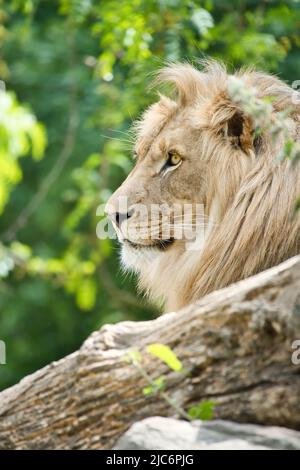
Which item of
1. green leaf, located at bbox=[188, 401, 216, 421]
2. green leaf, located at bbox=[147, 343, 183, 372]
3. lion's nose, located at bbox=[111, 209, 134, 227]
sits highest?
lion's nose, located at bbox=[111, 209, 134, 227]

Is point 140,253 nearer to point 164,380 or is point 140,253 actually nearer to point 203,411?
point 164,380

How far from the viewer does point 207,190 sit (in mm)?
4102

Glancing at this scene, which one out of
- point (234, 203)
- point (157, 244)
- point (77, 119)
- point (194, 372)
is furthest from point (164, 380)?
point (77, 119)

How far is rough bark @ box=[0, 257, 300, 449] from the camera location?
2943mm

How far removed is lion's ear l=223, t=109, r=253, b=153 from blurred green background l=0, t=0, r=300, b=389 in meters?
1.06

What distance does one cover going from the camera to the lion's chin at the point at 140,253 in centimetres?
421

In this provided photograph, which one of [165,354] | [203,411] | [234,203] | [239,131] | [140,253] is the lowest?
[203,411]

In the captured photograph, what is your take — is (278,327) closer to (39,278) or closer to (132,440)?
(132,440)

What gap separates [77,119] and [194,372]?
7119 mm

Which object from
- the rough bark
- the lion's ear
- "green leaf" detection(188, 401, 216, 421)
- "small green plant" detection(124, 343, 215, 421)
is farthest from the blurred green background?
"green leaf" detection(188, 401, 216, 421)

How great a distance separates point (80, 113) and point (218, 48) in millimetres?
2938

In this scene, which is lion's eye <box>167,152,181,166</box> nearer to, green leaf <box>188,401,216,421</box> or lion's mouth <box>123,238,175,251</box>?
lion's mouth <box>123,238,175,251</box>

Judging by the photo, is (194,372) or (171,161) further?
(171,161)

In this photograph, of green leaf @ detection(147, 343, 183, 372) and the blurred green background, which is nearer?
green leaf @ detection(147, 343, 183, 372)
